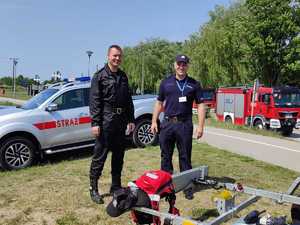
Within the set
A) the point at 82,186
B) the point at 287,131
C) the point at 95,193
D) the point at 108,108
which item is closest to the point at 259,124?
the point at 287,131

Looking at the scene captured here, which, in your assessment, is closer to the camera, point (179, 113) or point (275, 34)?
point (179, 113)

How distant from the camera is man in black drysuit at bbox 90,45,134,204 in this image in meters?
5.25

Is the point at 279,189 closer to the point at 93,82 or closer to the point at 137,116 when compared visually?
the point at 93,82

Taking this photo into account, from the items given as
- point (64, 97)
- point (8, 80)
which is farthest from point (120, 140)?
point (8, 80)

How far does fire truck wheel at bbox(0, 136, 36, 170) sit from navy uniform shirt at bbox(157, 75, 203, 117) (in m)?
3.81

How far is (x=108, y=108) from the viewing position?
5344mm

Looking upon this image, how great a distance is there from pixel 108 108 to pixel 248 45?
3297cm

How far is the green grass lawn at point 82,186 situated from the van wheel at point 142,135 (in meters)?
0.39

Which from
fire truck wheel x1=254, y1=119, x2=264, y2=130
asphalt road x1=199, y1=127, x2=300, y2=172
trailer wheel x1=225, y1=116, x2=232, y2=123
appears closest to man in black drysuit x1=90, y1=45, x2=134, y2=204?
asphalt road x1=199, y1=127, x2=300, y2=172

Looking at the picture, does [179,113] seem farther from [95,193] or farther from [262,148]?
[262,148]

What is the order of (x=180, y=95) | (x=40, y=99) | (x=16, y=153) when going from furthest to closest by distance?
(x=40, y=99) → (x=16, y=153) → (x=180, y=95)

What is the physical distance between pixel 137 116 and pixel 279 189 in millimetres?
4344

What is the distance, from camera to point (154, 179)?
353 centimetres

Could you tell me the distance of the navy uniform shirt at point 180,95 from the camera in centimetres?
568
